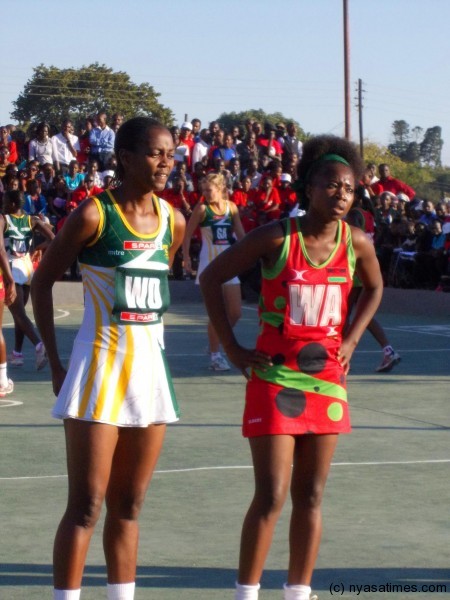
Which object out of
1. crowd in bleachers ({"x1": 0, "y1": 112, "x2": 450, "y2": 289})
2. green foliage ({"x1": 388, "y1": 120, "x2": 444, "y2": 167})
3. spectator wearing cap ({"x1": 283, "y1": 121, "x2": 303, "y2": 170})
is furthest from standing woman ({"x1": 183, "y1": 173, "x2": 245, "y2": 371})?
green foliage ({"x1": 388, "y1": 120, "x2": 444, "y2": 167})

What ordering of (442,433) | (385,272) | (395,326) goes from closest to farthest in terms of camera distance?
1. (442,433)
2. (395,326)
3. (385,272)

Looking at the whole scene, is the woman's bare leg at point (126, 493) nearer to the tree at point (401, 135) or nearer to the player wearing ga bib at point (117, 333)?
the player wearing ga bib at point (117, 333)

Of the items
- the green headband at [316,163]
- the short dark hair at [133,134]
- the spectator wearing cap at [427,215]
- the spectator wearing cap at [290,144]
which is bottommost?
the spectator wearing cap at [427,215]

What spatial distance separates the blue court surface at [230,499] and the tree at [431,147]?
151m

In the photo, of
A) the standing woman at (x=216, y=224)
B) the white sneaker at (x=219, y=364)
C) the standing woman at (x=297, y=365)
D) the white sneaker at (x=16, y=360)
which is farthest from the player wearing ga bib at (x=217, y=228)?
the standing woman at (x=297, y=365)

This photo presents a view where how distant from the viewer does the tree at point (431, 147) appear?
164 metres

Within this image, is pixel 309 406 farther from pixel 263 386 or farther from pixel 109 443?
pixel 109 443

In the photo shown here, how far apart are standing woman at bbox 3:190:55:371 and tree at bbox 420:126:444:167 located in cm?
14904

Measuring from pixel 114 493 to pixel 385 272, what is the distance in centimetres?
1913

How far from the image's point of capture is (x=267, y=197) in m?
24.4

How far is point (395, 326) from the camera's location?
19.0 metres

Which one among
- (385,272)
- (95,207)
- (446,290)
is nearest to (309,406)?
(95,207)

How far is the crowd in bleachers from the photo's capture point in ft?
73.9

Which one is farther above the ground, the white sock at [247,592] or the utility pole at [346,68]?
the utility pole at [346,68]
